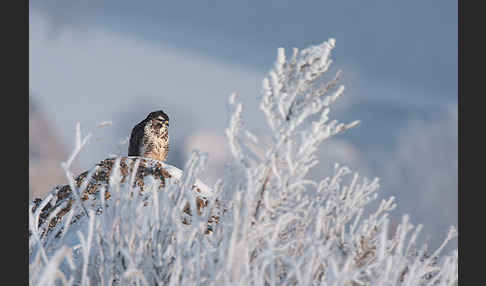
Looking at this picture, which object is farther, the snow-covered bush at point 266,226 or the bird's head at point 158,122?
the bird's head at point 158,122

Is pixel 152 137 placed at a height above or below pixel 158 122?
below

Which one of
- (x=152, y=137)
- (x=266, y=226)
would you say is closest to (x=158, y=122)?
(x=152, y=137)

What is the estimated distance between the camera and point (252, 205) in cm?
229

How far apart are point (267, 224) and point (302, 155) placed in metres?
0.35

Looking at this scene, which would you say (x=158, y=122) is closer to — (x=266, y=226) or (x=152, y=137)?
(x=152, y=137)

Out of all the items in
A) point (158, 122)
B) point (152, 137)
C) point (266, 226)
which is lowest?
point (266, 226)

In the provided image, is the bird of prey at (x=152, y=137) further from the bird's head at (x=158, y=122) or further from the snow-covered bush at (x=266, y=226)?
the snow-covered bush at (x=266, y=226)

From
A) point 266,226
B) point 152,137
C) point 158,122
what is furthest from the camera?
point 158,122

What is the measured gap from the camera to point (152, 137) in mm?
6496

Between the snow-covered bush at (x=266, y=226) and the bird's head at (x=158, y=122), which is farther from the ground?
the bird's head at (x=158, y=122)

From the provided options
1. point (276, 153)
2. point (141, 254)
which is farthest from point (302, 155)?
point (141, 254)

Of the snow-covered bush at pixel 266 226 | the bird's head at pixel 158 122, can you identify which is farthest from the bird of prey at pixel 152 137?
the snow-covered bush at pixel 266 226

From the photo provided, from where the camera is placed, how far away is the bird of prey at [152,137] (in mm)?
6461

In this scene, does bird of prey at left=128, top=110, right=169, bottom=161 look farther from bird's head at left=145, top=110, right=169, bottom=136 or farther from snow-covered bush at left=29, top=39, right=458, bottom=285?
snow-covered bush at left=29, top=39, right=458, bottom=285
